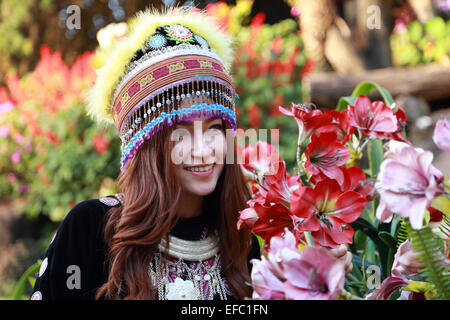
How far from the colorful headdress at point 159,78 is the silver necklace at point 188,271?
0.27 m

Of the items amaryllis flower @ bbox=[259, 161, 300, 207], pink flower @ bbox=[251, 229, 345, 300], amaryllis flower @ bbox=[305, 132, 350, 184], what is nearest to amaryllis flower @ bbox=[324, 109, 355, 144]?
amaryllis flower @ bbox=[305, 132, 350, 184]

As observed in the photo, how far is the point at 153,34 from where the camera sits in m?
1.34

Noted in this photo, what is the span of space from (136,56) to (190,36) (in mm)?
150

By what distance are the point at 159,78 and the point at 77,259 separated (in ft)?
1.57

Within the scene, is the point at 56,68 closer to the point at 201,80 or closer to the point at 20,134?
the point at 20,134

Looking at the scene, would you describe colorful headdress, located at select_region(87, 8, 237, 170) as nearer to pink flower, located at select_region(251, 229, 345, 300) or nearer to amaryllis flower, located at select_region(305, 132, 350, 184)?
amaryllis flower, located at select_region(305, 132, 350, 184)

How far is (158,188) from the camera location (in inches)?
50.4

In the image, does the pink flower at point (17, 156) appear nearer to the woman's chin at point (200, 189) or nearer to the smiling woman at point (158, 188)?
the smiling woman at point (158, 188)

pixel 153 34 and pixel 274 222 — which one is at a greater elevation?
pixel 153 34

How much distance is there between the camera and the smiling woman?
123 centimetres

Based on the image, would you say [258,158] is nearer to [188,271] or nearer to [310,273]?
[188,271]

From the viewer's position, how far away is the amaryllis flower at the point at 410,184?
0.56 metres
